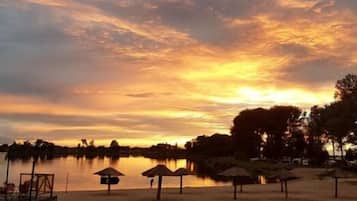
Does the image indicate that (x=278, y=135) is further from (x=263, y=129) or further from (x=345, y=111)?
(x=345, y=111)

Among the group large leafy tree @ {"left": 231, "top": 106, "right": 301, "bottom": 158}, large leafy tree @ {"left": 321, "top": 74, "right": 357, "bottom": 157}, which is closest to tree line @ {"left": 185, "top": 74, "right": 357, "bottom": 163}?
large leafy tree @ {"left": 231, "top": 106, "right": 301, "bottom": 158}

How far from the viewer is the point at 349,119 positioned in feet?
246

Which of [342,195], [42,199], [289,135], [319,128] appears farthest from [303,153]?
[42,199]

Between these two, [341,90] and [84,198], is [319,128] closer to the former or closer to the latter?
[341,90]

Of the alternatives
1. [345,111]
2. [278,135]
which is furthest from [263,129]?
[345,111]

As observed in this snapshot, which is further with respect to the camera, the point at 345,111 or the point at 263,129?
the point at 263,129

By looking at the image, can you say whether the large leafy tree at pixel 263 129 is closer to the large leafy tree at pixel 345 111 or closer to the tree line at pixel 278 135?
the tree line at pixel 278 135

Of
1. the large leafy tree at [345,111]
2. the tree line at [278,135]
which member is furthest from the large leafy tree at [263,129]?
the large leafy tree at [345,111]

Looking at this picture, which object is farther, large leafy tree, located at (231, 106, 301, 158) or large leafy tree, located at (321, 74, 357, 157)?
large leafy tree, located at (231, 106, 301, 158)

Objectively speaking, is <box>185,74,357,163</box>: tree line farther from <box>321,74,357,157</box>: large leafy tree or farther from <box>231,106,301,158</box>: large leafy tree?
<box>321,74,357,157</box>: large leafy tree

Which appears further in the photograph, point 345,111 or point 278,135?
point 278,135

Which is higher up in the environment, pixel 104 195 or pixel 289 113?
pixel 289 113

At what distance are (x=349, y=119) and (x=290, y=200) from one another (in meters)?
35.9

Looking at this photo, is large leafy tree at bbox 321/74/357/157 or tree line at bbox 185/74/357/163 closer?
large leafy tree at bbox 321/74/357/157
